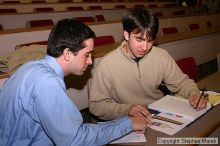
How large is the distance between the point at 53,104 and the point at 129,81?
36.1 inches

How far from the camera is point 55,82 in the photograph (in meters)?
1.25

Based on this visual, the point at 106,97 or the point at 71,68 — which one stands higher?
the point at 71,68

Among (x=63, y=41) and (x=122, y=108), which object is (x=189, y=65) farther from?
(x=63, y=41)

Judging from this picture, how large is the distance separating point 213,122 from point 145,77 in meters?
0.62

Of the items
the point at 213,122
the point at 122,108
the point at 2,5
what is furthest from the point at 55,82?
the point at 2,5

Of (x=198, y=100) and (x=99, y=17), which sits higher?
(x=99, y=17)

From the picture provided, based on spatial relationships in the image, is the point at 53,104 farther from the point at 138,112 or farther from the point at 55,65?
the point at 138,112

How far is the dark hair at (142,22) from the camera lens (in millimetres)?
1809

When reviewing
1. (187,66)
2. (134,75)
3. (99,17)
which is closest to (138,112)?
(134,75)

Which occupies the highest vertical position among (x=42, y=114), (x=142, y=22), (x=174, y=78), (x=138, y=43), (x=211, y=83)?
(x=142, y=22)

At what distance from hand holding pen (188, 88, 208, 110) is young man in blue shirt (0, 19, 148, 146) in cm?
46

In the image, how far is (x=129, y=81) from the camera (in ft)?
6.74

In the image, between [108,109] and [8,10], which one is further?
[8,10]

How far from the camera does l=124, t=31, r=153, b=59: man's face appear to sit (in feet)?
6.08
